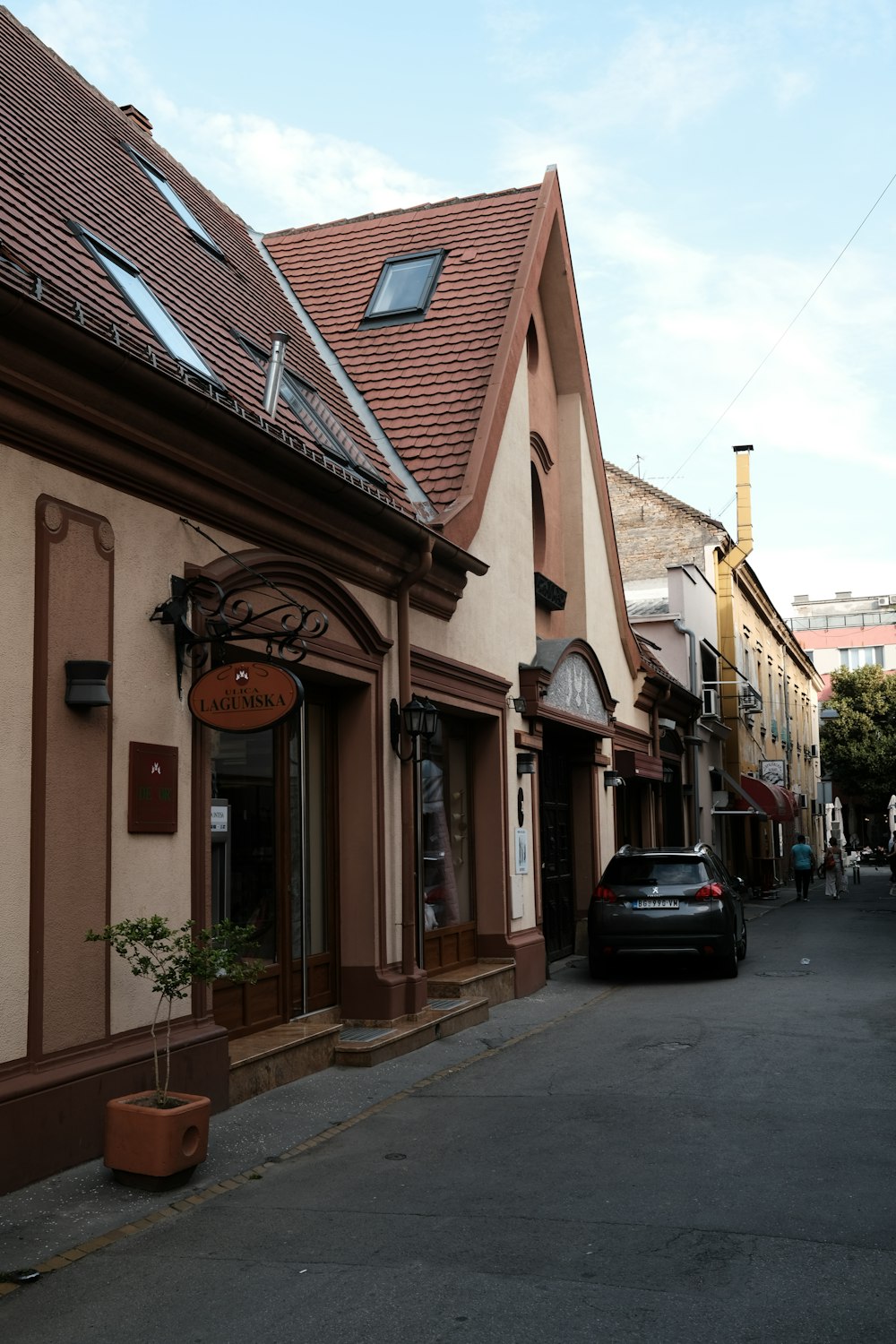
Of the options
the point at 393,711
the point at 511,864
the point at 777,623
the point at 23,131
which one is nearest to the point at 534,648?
the point at 511,864

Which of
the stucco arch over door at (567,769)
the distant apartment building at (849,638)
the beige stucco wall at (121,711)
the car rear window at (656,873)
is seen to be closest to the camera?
the beige stucco wall at (121,711)

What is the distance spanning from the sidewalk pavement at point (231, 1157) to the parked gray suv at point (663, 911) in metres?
3.02

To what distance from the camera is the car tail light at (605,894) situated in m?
15.2

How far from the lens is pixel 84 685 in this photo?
7188mm

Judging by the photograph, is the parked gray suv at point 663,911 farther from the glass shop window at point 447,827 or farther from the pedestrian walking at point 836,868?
the pedestrian walking at point 836,868

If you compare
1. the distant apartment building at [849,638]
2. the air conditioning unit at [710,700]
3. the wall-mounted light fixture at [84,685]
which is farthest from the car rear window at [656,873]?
the distant apartment building at [849,638]

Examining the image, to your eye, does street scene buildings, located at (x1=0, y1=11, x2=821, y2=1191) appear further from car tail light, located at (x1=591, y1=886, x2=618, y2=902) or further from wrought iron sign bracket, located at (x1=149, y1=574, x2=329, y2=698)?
car tail light, located at (x1=591, y1=886, x2=618, y2=902)

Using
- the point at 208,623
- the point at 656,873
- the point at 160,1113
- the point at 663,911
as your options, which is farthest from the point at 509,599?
the point at 160,1113

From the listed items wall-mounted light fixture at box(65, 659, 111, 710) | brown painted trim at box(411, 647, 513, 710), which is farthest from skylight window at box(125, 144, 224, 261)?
wall-mounted light fixture at box(65, 659, 111, 710)

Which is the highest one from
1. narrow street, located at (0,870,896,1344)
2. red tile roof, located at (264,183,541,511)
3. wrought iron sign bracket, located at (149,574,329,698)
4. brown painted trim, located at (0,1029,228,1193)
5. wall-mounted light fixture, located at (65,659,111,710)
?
red tile roof, located at (264,183,541,511)

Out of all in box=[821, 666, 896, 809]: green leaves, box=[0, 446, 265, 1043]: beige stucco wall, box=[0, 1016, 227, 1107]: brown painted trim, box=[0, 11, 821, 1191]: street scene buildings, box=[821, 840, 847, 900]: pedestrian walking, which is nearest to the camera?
box=[0, 1016, 227, 1107]: brown painted trim

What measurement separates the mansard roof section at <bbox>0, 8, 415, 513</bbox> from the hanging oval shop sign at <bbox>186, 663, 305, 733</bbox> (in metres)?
1.77

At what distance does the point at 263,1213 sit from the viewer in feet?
20.0

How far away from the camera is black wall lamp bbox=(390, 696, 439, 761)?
11.5 m
